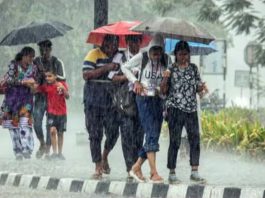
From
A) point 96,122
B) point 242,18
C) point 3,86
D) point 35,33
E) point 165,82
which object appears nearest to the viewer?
point 165,82

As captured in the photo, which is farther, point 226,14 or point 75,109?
point 75,109

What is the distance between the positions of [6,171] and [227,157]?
4.25m

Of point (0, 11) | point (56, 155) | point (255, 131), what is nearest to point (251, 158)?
point (255, 131)

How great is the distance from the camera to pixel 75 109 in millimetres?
53188

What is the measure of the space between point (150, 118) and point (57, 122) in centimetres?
408

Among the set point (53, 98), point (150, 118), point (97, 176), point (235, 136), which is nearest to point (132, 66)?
point (150, 118)

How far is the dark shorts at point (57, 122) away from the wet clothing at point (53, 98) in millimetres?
59

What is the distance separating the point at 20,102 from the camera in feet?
48.7

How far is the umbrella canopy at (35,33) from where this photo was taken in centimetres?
1432

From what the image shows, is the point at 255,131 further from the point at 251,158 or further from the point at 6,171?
the point at 6,171

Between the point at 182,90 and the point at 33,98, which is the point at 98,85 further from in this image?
the point at 33,98

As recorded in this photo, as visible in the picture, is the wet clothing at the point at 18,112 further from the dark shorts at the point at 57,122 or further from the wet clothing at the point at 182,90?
the wet clothing at the point at 182,90

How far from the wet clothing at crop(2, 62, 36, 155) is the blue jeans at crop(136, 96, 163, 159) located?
3.92 meters

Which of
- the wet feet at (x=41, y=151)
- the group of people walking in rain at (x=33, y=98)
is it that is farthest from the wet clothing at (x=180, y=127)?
the wet feet at (x=41, y=151)
